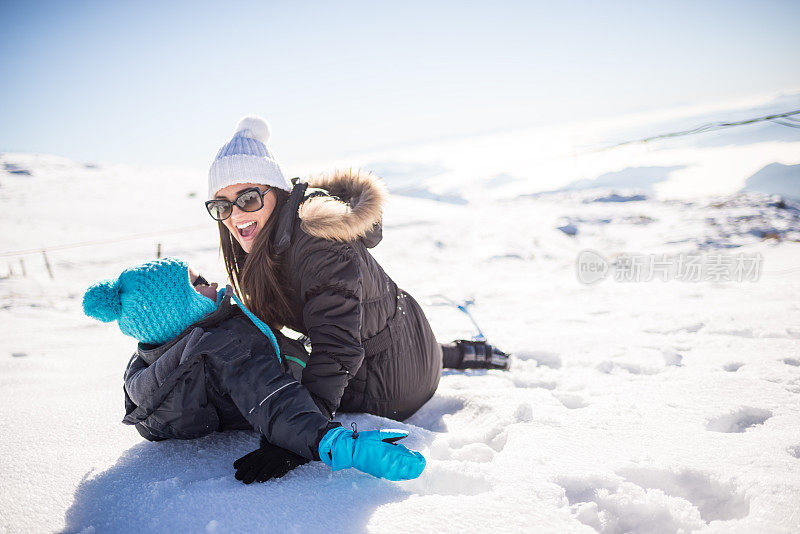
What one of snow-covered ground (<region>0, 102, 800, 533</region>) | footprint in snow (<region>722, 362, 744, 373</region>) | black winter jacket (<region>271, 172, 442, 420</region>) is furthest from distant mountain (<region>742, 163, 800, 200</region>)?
black winter jacket (<region>271, 172, 442, 420</region>)

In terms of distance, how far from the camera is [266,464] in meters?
1.28

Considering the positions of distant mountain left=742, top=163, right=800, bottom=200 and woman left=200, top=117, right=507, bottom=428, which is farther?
distant mountain left=742, top=163, right=800, bottom=200

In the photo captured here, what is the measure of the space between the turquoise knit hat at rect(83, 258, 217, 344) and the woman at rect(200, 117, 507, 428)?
1.18 feet

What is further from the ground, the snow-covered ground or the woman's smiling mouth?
the woman's smiling mouth

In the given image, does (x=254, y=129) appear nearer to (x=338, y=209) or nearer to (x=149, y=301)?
(x=338, y=209)

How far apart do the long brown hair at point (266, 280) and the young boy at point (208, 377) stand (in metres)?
0.28

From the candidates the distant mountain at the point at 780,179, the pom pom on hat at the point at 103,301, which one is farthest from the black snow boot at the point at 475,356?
the distant mountain at the point at 780,179

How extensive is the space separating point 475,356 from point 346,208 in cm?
124

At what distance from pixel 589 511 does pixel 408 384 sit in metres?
0.83

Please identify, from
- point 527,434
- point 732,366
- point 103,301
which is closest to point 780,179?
point 732,366

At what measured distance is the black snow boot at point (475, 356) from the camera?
7.85ft

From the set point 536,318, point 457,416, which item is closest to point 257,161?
point 457,416

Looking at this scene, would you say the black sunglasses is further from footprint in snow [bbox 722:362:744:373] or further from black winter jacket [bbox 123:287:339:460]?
footprint in snow [bbox 722:362:744:373]

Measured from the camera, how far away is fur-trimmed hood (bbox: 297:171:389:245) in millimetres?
1530
